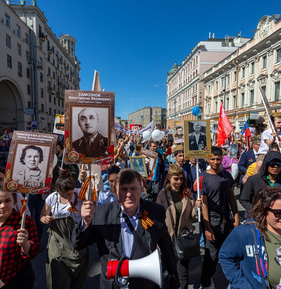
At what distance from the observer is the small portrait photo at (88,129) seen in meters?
1.96

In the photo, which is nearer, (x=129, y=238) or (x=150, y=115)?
(x=129, y=238)

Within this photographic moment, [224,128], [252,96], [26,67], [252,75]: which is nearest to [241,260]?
[224,128]

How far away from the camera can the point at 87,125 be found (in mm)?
1972

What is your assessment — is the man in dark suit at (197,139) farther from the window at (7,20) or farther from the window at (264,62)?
the window at (7,20)

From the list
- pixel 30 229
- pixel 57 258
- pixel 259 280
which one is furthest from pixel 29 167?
pixel 259 280

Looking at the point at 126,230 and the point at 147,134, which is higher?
the point at 147,134

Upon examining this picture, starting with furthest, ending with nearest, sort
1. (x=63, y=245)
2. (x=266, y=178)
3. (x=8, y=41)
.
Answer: (x=8, y=41), (x=266, y=178), (x=63, y=245)

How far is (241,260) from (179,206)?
1.22 metres

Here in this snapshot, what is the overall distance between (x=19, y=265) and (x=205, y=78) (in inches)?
1764

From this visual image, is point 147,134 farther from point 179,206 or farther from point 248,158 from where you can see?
point 179,206

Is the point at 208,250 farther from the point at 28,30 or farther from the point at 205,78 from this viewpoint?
the point at 205,78

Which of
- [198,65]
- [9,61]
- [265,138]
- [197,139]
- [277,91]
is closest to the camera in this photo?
[197,139]

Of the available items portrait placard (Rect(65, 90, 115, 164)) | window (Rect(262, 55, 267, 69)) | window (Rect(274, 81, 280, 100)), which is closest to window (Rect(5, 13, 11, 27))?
portrait placard (Rect(65, 90, 115, 164))

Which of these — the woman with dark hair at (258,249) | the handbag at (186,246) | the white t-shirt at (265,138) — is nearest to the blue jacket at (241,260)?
the woman with dark hair at (258,249)
